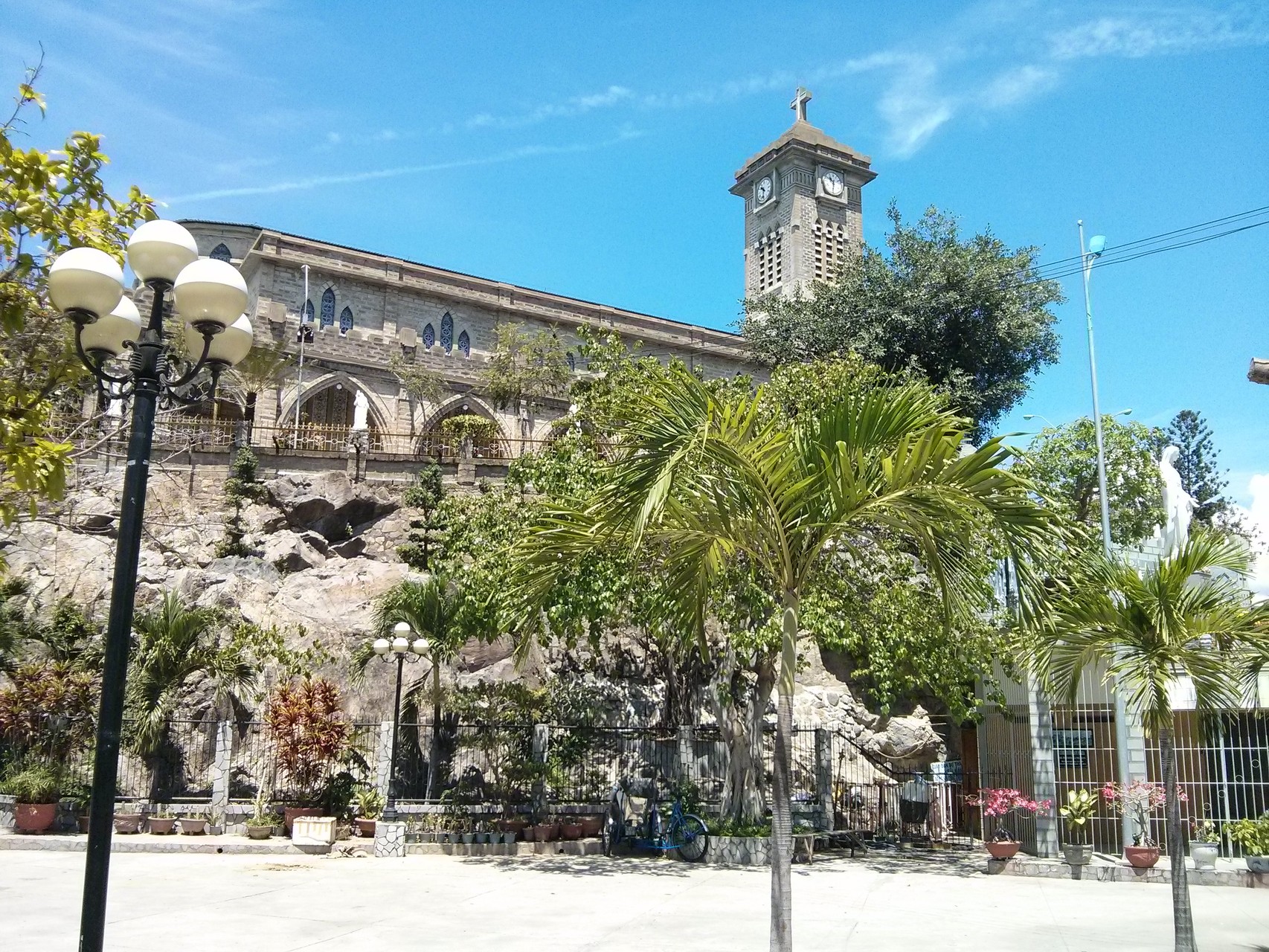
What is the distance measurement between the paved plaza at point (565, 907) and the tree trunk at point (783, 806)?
259cm

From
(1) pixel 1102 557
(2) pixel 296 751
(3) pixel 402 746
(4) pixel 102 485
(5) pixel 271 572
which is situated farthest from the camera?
(4) pixel 102 485

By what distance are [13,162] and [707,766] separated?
1808 centimetres

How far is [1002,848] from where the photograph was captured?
1606 centimetres

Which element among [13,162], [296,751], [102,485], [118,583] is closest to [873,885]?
[296,751]

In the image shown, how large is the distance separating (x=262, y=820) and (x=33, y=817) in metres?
3.73

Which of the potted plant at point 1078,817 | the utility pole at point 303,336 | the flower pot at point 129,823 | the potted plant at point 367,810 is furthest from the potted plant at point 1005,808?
the utility pole at point 303,336

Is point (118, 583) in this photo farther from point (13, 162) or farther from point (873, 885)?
point (873, 885)

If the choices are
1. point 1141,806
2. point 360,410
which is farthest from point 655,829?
point 360,410

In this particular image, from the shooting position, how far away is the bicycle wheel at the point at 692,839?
1692cm

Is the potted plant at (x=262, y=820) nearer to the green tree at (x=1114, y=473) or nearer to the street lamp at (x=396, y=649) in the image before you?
the street lamp at (x=396, y=649)

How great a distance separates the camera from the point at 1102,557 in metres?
9.86

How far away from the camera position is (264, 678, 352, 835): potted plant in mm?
17922

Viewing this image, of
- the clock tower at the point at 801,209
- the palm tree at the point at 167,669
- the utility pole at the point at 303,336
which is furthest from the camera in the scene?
the clock tower at the point at 801,209

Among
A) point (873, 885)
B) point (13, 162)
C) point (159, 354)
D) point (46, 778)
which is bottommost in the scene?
point (873, 885)
